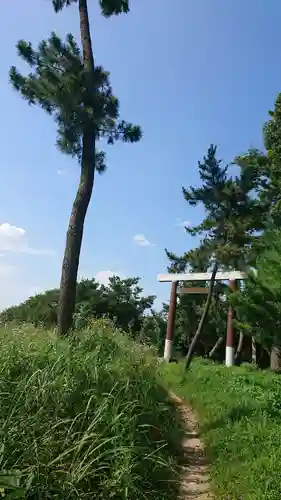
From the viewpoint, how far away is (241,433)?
19.0 ft

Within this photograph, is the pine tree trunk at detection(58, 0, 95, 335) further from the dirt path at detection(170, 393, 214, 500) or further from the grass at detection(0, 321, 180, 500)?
the dirt path at detection(170, 393, 214, 500)

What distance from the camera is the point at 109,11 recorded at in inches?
406

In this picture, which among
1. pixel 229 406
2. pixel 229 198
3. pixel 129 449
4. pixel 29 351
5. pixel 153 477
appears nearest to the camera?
pixel 129 449

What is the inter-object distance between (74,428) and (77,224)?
5.27 meters

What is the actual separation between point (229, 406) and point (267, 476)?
3242mm

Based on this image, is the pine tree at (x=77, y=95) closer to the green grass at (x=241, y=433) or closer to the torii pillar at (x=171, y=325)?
the green grass at (x=241, y=433)

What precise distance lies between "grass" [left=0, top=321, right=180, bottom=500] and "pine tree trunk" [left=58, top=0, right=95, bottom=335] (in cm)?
210

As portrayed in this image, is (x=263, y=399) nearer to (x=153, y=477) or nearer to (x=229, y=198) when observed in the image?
(x=153, y=477)

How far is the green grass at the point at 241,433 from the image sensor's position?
4.16m

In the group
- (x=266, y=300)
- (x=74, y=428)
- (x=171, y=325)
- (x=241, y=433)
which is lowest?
(x=241, y=433)

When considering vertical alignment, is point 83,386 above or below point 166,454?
above

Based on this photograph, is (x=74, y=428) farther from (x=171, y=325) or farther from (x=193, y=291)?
(x=171, y=325)

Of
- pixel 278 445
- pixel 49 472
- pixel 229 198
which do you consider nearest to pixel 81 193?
pixel 278 445

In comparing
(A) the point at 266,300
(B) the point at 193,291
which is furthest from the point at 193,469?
(B) the point at 193,291
